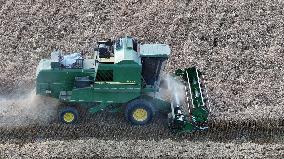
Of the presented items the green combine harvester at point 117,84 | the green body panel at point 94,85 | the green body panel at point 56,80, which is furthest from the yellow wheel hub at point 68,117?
the green body panel at point 56,80

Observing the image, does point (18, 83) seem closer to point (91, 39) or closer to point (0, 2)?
point (91, 39)

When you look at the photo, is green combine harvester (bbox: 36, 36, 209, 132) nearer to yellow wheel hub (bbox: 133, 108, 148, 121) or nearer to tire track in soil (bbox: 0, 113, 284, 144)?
yellow wheel hub (bbox: 133, 108, 148, 121)

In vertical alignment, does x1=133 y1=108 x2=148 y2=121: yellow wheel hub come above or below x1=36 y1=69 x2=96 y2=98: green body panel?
below

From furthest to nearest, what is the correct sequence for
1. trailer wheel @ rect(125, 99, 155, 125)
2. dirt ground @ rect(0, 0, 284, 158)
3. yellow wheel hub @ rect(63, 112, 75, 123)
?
yellow wheel hub @ rect(63, 112, 75, 123) → trailer wheel @ rect(125, 99, 155, 125) → dirt ground @ rect(0, 0, 284, 158)

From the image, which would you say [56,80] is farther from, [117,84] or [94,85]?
[117,84]

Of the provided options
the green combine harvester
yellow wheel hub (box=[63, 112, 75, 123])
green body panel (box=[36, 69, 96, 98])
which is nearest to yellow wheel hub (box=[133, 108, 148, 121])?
the green combine harvester

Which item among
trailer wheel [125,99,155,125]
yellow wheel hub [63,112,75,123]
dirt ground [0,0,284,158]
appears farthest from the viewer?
yellow wheel hub [63,112,75,123]
